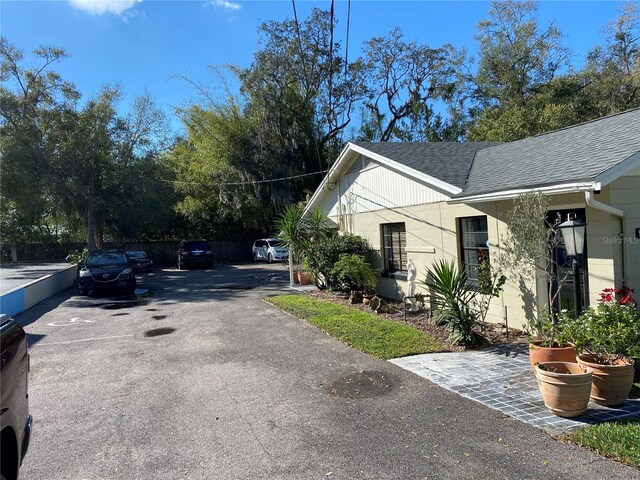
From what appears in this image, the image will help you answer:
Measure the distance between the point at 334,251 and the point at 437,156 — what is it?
4.11 metres

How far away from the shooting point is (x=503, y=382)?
5.75 metres

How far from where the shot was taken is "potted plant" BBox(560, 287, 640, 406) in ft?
15.7

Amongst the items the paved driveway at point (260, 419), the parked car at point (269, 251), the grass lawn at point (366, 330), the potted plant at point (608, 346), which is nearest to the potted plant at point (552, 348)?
the potted plant at point (608, 346)

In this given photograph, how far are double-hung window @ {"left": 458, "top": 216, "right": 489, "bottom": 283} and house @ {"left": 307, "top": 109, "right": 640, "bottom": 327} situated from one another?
23mm

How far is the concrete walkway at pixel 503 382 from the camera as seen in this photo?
181 inches

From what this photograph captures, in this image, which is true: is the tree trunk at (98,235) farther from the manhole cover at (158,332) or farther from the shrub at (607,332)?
the shrub at (607,332)

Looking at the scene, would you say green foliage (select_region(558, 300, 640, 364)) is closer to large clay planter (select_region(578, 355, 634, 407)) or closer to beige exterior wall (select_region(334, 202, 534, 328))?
large clay planter (select_region(578, 355, 634, 407))

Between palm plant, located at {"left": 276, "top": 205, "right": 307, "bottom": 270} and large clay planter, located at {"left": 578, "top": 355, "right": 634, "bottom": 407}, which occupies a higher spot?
palm plant, located at {"left": 276, "top": 205, "right": 307, "bottom": 270}

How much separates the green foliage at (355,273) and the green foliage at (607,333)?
739 cm

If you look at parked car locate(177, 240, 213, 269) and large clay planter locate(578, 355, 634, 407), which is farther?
parked car locate(177, 240, 213, 269)

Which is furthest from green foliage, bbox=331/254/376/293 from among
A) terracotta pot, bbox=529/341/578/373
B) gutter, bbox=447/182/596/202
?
terracotta pot, bbox=529/341/578/373

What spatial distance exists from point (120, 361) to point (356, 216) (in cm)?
907

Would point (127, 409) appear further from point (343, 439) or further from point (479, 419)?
point (479, 419)

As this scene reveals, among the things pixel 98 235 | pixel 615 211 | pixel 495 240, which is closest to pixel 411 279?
pixel 495 240
